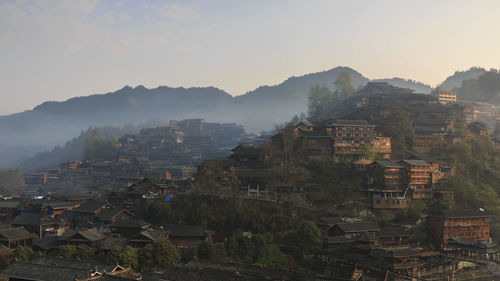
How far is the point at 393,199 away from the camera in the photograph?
42.6 meters

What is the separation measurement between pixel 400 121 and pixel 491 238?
1778cm

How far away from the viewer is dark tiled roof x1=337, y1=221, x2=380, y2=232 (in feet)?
120

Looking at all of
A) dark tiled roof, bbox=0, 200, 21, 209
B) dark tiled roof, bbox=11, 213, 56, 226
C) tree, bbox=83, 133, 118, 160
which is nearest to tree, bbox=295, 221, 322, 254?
dark tiled roof, bbox=11, 213, 56, 226

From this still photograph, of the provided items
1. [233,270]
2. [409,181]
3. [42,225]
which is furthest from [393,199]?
[42,225]

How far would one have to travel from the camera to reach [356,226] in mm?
37062

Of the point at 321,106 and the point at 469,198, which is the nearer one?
the point at 469,198

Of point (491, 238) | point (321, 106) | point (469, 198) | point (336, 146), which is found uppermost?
point (321, 106)

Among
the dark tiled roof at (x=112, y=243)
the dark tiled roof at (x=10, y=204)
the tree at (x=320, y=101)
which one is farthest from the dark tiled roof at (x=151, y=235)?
the tree at (x=320, y=101)

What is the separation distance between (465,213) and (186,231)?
25.0m

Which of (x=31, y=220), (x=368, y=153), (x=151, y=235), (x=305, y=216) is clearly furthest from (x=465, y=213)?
(x=31, y=220)

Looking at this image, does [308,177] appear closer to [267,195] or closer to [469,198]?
[267,195]

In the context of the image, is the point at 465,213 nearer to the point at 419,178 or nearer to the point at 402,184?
the point at 419,178

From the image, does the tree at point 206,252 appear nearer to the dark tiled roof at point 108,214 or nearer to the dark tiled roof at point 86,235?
the dark tiled roof at point 86,235

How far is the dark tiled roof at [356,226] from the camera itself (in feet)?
120
